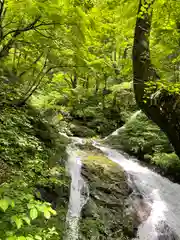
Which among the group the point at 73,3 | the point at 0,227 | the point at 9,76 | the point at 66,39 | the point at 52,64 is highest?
the point at 73,3

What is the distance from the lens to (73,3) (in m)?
4.25

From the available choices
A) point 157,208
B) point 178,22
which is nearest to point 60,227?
point 157,208

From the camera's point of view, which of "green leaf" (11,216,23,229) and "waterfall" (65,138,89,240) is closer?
"green leaf" (11,216,23,229)

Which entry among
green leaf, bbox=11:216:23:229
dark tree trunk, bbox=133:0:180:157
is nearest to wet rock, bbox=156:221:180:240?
dark tree trunk, bbox=133:0:180:157

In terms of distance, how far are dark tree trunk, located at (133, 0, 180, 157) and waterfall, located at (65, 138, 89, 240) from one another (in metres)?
2.74

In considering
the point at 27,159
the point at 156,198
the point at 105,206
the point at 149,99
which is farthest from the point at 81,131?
the point at 149,99

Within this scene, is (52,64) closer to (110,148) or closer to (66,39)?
(66,39)

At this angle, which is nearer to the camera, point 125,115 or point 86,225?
point 86,225

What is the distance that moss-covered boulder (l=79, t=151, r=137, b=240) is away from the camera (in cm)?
525

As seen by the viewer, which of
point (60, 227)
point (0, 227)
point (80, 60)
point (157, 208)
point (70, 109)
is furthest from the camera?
point (70, 109)

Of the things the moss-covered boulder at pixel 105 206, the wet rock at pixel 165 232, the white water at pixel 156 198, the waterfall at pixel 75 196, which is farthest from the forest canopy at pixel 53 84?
the wet rock at pixel 165 232

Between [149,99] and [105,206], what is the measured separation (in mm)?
2961

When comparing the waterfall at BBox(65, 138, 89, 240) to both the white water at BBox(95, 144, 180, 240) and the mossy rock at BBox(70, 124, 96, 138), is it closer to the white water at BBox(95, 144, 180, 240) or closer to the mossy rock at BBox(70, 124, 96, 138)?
the white water at BBox(95, 144, 180, 240)

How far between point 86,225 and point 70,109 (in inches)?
426
